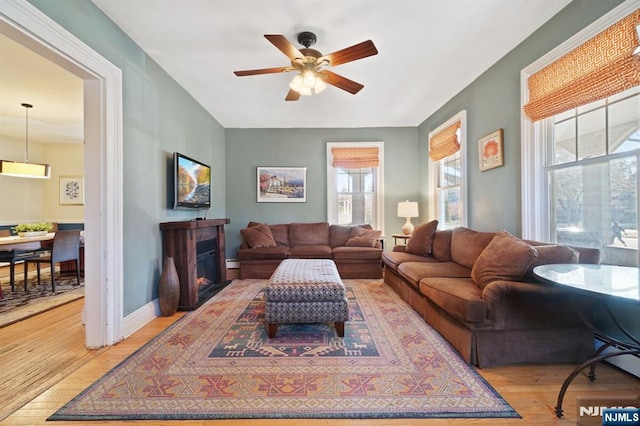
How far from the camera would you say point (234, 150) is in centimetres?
503

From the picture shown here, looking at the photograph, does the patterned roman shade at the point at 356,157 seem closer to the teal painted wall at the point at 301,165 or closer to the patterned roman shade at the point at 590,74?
the teal painted wall at the point at 301,165

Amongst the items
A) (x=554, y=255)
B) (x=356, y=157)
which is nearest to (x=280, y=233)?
(x=356, y=157)

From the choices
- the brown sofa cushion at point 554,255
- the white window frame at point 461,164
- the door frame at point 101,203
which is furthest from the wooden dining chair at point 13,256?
the white window frame at point 461,164

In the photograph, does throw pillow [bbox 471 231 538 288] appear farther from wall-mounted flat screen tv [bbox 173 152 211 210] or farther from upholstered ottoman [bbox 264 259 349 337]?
wall-mounted flat screen tv [bbox 173 152 211 210]

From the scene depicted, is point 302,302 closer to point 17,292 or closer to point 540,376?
point 540,376

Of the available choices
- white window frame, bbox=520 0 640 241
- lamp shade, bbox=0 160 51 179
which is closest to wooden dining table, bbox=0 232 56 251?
lamp shade, bbox=0 160 51 179

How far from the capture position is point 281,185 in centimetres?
502

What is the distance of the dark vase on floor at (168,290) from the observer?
2.66m

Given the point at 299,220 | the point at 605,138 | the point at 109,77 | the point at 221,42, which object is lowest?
the point at 299,220

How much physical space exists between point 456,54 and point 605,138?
1481 millimetres

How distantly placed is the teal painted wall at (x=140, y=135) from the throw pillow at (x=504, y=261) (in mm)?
3008

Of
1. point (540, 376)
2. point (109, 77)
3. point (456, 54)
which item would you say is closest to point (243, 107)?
point (109, 77)

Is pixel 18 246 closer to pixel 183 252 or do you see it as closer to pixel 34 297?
pixel 34 297

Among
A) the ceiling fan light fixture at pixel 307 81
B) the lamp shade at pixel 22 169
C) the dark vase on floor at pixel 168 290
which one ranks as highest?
the ceiling fan light fixture at pixel 307 81
